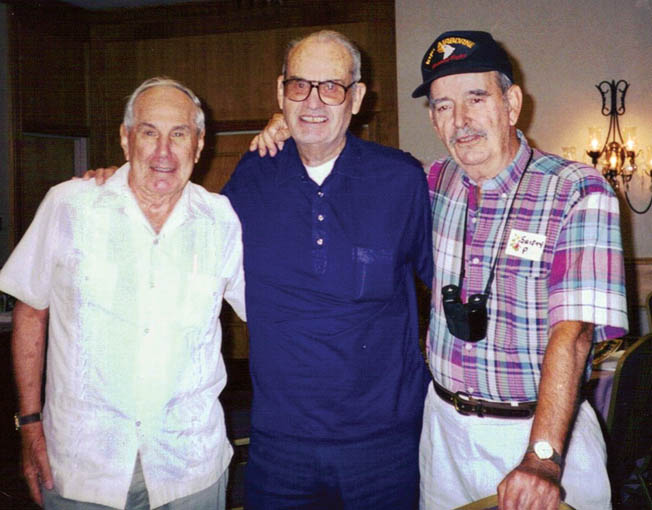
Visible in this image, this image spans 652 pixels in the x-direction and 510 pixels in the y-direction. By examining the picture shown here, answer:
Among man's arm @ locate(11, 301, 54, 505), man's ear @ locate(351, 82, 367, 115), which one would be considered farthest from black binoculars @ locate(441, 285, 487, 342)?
man's arm @ locate(11, 301, 54, 505)

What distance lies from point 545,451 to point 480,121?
0.95 meters

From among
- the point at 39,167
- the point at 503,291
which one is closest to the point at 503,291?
the point at 503,291

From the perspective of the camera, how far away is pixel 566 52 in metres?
5.00

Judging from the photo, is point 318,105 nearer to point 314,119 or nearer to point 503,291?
point 314,119

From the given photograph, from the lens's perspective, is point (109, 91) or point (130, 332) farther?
point (109, 91)

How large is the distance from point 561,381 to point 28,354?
4.80ft

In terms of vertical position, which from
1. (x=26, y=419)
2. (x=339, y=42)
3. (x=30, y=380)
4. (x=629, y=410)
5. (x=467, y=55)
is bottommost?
(x=629, y=410)

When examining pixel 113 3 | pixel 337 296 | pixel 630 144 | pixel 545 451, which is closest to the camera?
pixel 545 451

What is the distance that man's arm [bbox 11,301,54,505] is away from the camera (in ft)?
→ 5.35

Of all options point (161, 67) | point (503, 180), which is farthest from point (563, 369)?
point (161, 67)

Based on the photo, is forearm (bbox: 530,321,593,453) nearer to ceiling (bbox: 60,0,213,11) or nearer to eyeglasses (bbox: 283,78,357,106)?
eyeglasses (bbox: 283,78,357,106)

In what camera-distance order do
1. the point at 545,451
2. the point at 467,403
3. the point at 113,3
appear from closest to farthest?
the point at 545,451 < the point at 467,403 < the point at 113,3

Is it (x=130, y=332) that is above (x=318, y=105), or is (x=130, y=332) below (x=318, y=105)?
below

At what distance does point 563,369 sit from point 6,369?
3.57 meters
